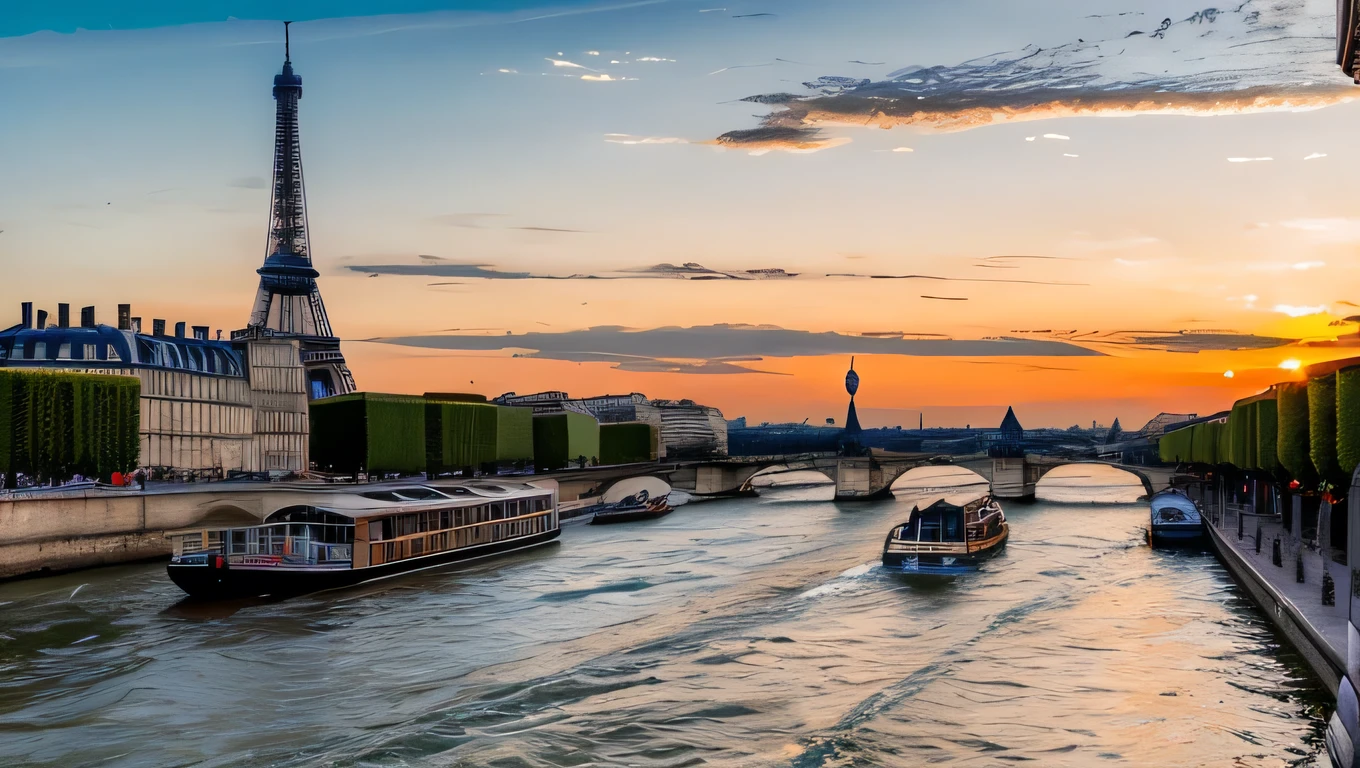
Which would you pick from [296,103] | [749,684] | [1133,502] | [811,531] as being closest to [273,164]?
[296,103]

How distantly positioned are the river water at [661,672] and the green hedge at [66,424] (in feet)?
22.1

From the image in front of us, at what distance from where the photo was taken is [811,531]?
219 ft

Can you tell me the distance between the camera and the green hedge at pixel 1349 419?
27234 mm

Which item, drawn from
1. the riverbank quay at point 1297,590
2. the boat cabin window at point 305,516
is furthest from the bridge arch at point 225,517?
the riverbank quay at point 1297,590

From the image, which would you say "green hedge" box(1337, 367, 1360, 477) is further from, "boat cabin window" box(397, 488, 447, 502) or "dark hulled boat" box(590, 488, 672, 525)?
"dark hulled boat" box(590, 488, 672, 525)

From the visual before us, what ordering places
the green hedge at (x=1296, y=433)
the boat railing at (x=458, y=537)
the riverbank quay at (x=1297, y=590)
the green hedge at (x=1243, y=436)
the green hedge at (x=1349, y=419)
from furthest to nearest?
the green hedge at (x=1243, y=436), the boat railing at (x=458, y=537), the green hedge at (x=1296, y=433), the green hedge at (x=1349, y=419), the riverbank quay at (x=1297, y=590)

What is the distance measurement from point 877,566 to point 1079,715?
24.6m

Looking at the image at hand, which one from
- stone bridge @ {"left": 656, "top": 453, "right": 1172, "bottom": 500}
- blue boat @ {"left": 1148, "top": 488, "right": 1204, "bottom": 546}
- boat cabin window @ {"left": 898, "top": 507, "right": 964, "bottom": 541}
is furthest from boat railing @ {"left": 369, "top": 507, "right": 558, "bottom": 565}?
stone bridge @ {"left": 656, "top": 453, "right": 1172, "bottom": 500}

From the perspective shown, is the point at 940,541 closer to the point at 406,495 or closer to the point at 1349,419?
the point at 1349,419

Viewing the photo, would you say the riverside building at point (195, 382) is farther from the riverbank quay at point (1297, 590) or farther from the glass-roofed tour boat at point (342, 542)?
the riverbank quay at point (1297, 590)

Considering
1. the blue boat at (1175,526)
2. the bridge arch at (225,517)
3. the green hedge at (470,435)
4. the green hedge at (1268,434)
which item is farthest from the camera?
the green hedge at (470,435)

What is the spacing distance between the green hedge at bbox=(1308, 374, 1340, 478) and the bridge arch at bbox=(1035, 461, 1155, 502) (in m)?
53.5

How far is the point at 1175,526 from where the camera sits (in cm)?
5138

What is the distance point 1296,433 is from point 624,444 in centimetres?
8140
